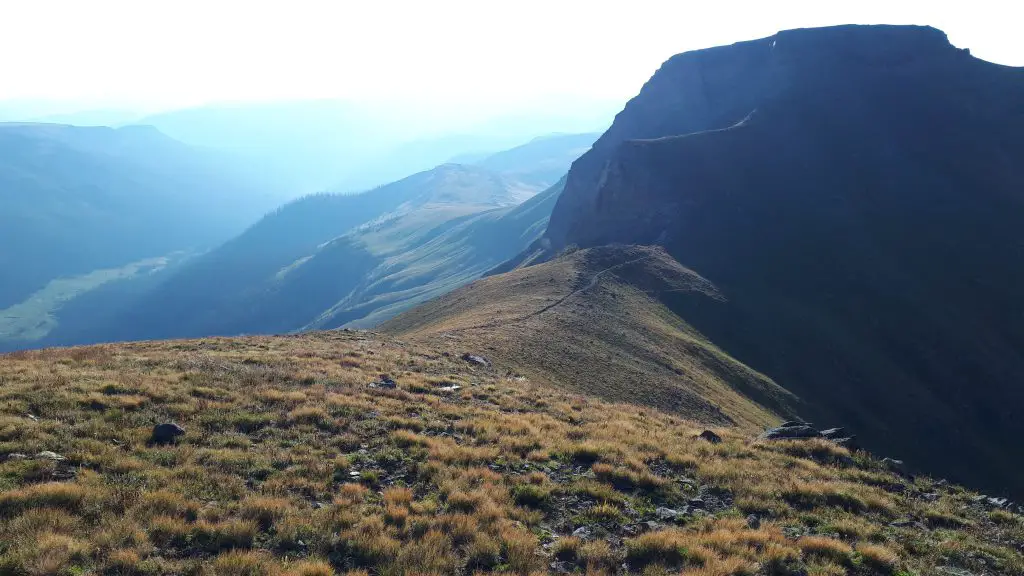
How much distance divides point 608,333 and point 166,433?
42603 millimetres

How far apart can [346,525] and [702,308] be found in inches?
2708

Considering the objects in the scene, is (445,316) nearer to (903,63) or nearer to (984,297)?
(984,297)

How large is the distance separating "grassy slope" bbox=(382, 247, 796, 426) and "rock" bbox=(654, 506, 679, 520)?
22.0 m

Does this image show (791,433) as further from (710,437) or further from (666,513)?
(666,513)

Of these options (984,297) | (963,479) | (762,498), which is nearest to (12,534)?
(762,498)

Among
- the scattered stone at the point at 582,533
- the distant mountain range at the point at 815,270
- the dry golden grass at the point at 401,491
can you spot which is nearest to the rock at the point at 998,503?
the dry golden grass at the point at 401,491

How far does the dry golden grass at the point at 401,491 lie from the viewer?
10180 millimetres

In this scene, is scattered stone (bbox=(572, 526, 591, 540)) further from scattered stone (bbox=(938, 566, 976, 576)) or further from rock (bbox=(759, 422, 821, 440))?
rock (bbox=(759, 422, 821, 440))

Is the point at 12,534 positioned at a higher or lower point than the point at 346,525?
higher

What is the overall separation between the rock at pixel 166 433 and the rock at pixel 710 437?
1624 centimetres

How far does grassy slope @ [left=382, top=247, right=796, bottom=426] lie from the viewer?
41219 mm

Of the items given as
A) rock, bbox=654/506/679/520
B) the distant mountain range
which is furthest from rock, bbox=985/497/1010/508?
the distant mountain range

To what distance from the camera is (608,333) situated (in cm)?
5344

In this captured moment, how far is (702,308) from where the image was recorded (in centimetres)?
7425
